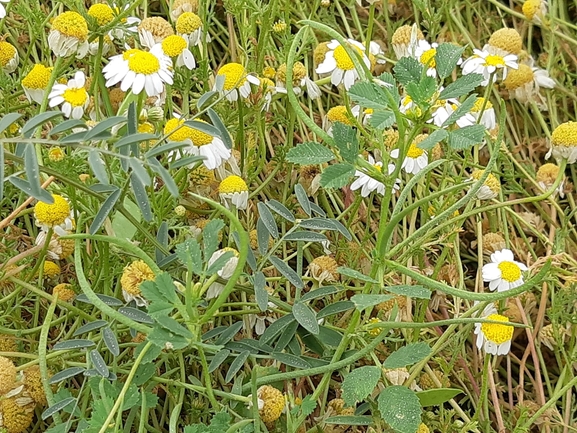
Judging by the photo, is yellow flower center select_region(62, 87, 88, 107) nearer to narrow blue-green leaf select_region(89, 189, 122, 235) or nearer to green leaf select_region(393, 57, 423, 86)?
narrow blue-green leaf select_region(89, 189, 122, 235)

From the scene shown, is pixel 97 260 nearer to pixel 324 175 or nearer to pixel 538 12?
pixel 324 175

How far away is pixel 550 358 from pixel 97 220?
0.70 m

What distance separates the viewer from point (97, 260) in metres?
0.86

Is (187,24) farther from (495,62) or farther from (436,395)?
(436,395)

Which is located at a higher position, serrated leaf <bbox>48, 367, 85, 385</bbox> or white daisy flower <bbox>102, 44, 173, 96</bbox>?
white daisy flower <bbox>102, 44, 173, 96</bbox>

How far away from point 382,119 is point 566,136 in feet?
1.55

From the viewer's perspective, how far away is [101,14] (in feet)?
2.85

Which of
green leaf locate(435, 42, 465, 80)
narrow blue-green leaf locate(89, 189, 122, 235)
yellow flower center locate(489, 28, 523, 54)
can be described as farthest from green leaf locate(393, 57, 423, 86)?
yellow flower center locate(489, 28, 523, 54)

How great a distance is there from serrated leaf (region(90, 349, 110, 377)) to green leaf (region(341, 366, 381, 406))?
23 centimetres

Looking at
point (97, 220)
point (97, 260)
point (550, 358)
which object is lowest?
point (550, 358)


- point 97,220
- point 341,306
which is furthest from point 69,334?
point 341,306

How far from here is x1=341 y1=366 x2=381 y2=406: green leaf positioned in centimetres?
66

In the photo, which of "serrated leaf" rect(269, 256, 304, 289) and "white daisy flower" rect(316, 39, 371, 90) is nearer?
"serrated leaf" rect(269, 256, 304, 289)

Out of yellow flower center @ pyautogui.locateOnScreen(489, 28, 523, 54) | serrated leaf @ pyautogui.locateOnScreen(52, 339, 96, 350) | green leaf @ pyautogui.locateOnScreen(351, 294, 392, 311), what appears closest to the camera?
green leaf @ pyautogui.locateOnScreen(351, 294, 392, 311)
